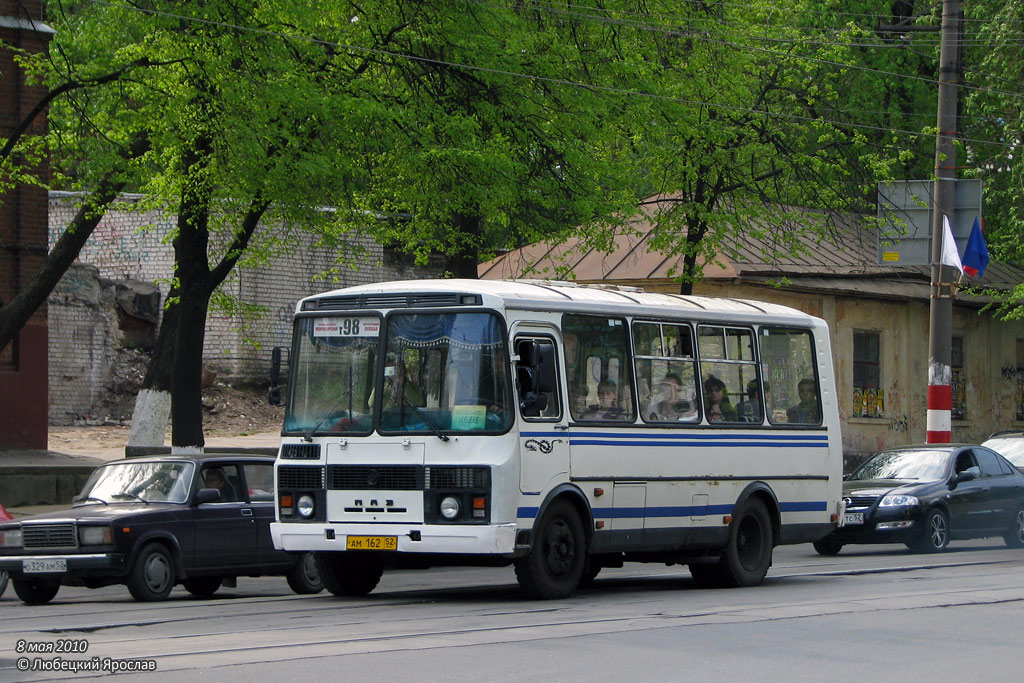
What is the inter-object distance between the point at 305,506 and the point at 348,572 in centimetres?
128

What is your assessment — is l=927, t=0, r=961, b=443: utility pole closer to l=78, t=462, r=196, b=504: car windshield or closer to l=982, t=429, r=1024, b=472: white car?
l=982, t=429, r=1024, b=472: white car

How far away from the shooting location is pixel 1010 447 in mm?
23562

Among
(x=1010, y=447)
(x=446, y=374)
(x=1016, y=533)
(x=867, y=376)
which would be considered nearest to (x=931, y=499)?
(x=1016, y=533)

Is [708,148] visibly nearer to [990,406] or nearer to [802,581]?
[802,581]

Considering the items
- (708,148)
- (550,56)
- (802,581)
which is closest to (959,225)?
(708,148)

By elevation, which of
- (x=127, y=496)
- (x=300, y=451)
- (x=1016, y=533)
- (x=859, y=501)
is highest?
(x=300, y=451)

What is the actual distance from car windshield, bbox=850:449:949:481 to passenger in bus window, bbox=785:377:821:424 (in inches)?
191

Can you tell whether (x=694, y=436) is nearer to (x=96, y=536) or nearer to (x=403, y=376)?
(x=403, y=376)

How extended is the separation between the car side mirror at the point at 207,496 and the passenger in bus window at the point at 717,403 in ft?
16.7

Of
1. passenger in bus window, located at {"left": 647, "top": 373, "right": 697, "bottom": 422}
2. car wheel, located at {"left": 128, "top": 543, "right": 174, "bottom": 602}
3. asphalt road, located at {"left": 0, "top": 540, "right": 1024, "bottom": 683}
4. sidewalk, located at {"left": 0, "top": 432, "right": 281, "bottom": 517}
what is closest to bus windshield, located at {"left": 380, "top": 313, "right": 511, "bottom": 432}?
asphalt road, located at {"left": 0, "top": 540, "right": 1024, "bottom": 683}

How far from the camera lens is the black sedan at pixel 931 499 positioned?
63.4ft

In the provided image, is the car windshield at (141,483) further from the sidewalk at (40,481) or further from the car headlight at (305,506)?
the sidewalk at (40,481)

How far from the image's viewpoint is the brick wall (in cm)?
3139

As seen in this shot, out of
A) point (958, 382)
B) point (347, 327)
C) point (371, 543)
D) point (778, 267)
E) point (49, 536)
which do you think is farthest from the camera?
point (958, 382)
